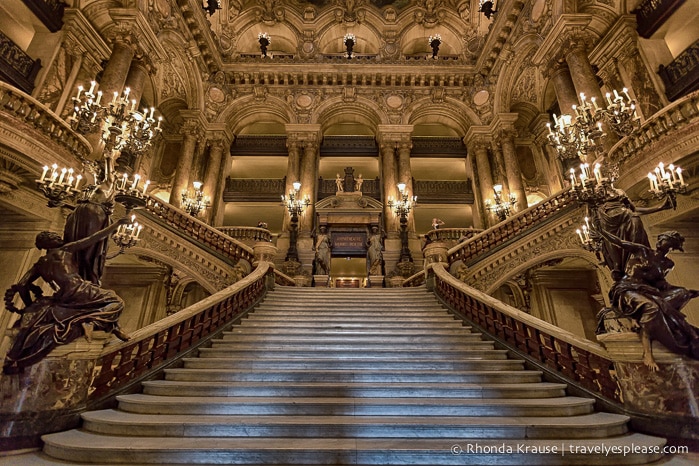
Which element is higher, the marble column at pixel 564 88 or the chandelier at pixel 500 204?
the marble column at pixel 564 88

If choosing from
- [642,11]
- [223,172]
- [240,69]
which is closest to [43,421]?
[223,172]

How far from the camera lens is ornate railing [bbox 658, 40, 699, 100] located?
732 cm

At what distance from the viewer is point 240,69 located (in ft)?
49.3

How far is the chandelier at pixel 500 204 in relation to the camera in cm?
1207

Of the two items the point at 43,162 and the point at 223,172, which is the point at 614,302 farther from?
the point at 223,172

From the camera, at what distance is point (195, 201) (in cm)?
1261

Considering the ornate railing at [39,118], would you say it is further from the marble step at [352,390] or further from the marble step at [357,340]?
the marble step at [352,390]

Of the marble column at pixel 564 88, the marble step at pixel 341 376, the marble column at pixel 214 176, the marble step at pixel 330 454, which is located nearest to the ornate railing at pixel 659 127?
the marble column at pixel 564 88

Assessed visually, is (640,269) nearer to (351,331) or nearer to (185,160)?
(351,331)

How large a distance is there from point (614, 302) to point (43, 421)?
223 inches

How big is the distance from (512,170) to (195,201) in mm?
13645

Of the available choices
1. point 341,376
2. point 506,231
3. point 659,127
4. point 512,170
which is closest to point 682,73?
point 659,127

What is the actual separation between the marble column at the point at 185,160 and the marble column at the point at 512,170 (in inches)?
552

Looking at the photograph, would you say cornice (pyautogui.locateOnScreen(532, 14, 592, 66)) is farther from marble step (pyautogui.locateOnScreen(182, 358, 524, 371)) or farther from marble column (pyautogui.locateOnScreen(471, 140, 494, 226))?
marble step (pyautogui.locateOnScreen(182, 358, 524, 371))
